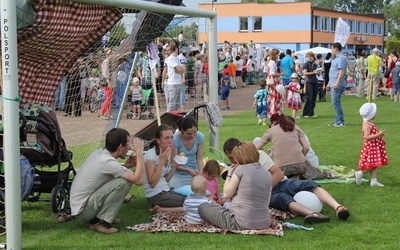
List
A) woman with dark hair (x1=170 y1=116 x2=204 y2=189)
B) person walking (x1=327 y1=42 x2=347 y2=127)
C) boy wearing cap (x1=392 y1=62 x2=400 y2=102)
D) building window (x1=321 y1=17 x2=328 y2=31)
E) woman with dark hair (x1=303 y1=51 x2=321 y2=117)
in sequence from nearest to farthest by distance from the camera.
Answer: woman with dark hair (x1=170 y1=116 x2=204 y2=189), person walking (x1=327 y1=42 x2=347 y2=127), woman with dark hair (x1=303 y1=51 x2=321 y2=117), boy wearing cap (x1=392 y1=62 x2=400 y2=102), building window (x1=321 y1=17 x2=328 y2=31)

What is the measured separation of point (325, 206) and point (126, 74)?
4.20 metres

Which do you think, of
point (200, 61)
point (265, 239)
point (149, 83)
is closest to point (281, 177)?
point (265, 239)

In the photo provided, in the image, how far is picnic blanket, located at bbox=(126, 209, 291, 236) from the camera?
6.81 metres

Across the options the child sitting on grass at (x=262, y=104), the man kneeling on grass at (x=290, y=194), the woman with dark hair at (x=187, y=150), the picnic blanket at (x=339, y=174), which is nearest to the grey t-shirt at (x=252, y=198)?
the man kneeling on grass at (x=290, y=194)

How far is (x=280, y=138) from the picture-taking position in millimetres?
8938

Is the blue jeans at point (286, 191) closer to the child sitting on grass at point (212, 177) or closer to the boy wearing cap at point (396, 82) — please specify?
the child sitting on grass at point (212, 177)

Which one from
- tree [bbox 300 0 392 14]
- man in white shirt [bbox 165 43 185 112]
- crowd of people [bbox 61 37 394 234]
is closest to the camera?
crowd of people [bbox 61 37 394 234]

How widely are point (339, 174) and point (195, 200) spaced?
11.8ft

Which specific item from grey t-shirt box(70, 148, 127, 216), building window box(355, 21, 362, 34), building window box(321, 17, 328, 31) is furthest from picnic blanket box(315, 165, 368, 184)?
building window box(355, 21, 362, 34)

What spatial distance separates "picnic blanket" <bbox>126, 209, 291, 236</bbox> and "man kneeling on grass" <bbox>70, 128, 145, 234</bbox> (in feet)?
1.10

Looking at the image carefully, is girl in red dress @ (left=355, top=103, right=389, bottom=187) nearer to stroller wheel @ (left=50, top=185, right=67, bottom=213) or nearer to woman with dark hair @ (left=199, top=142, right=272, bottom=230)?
woman with dark hair @ (left=199, top=142, right=272, bottom=230)

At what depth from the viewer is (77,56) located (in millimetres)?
8320

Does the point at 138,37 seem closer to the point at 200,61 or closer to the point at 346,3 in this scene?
the point at 200,61

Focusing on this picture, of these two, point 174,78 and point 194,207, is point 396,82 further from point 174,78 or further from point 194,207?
point 194,207
